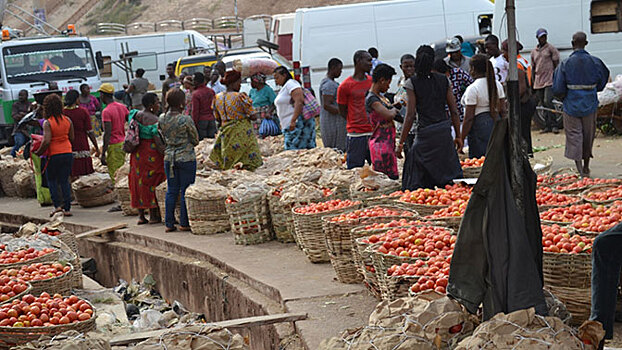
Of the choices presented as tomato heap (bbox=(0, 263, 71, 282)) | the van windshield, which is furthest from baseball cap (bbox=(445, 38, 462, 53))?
the van windshield

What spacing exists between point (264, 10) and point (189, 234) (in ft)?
184

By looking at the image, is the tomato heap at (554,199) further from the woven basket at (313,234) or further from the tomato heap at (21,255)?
the tomato heap at (21,255)

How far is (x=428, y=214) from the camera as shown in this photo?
6.71 m

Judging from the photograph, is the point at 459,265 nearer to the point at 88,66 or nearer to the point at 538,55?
the point at 538,55

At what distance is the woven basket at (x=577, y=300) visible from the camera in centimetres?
457

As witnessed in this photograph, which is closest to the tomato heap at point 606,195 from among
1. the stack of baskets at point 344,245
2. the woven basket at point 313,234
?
the stack of baskets at point 344,245

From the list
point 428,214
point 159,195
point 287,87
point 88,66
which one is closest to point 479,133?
point 428,214

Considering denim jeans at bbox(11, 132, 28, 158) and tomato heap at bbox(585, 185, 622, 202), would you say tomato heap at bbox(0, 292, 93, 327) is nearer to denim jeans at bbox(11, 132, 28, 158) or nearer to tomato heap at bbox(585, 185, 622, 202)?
tomato heap at bbox(585, 185, 622, 202)

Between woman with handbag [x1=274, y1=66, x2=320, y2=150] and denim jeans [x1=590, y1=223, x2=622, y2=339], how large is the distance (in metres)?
7.06

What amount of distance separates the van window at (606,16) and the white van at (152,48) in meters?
22.8

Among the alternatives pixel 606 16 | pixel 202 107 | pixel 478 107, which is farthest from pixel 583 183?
pixel 202 107

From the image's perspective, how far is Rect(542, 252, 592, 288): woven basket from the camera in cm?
457

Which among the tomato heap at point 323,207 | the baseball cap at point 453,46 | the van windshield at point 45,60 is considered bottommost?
the tomato heap at point 323,207

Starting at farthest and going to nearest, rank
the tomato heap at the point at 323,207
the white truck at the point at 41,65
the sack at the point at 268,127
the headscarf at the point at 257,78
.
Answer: the white truck at the point at 41,65, the sack at the point at 268,127, the headscarf at the point at 257,78, the tomato heap at the point at 323,207
